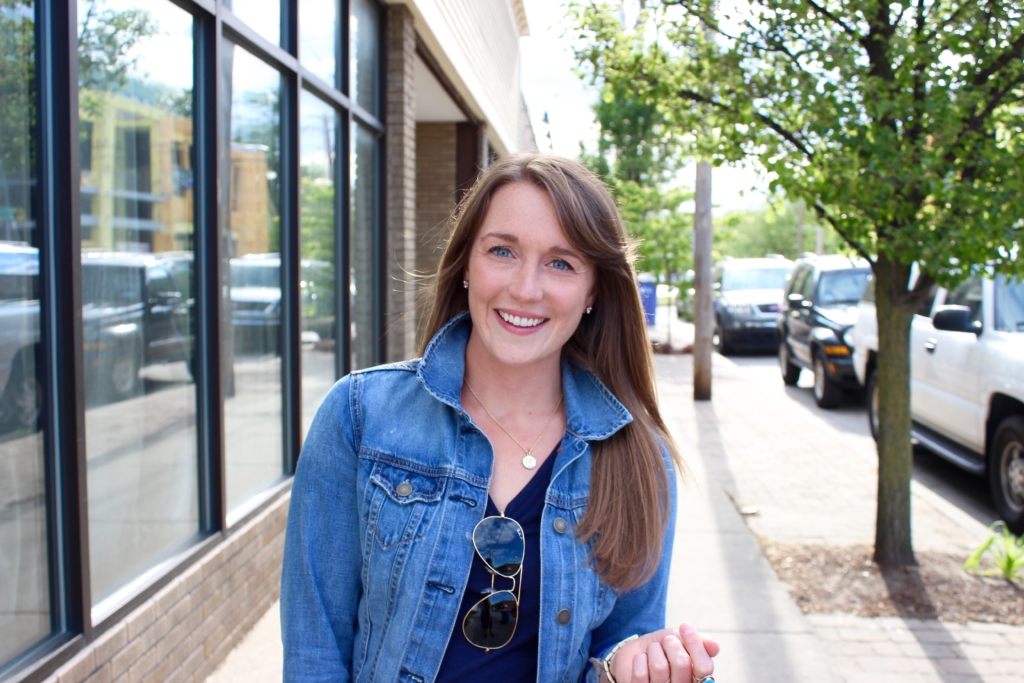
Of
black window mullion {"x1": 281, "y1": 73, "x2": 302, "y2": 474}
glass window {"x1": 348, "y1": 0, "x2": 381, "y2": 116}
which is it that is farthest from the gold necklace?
glass window {"x1": 348, "y1": 0, "x2": 381, "y2": 116}

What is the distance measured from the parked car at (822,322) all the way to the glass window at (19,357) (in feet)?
32.2

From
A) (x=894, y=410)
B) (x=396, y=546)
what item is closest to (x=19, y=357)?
(x=396, y=546)

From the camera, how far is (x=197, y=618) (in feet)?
11.9

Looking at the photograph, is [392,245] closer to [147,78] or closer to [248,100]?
[248,100]

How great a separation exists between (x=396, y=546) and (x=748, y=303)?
17021 mm

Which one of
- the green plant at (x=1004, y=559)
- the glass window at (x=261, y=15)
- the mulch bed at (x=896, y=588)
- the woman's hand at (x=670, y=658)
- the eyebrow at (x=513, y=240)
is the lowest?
the mulch bed at (x=896, y=588)

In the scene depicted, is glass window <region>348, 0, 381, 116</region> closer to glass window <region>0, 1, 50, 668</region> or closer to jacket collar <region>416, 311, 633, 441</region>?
glass window <region>0, 1, 50, 668</region>

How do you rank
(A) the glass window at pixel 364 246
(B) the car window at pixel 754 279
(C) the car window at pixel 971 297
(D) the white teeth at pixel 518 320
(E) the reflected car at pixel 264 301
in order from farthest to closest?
1. (B) the car window at pixel 754 279
2. (C) the car window at pixel 971 297
3. (A) the glass window at pixel 364 246
4. (E) the reflected car at pixel 264 301
5. (D) the white teeth at pixel 518 320

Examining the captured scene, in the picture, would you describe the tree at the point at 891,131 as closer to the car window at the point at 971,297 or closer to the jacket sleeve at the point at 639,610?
the car window at the point at 971,297

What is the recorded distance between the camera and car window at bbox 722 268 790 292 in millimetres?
19219

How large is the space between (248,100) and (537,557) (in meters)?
3.31

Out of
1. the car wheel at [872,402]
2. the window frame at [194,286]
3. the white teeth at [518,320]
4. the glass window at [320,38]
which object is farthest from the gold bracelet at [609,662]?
the car wheel at [872,402]

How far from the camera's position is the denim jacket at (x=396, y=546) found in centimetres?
177

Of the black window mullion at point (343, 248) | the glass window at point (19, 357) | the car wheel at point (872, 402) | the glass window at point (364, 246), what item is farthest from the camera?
the car wheel at point (872, 402)
